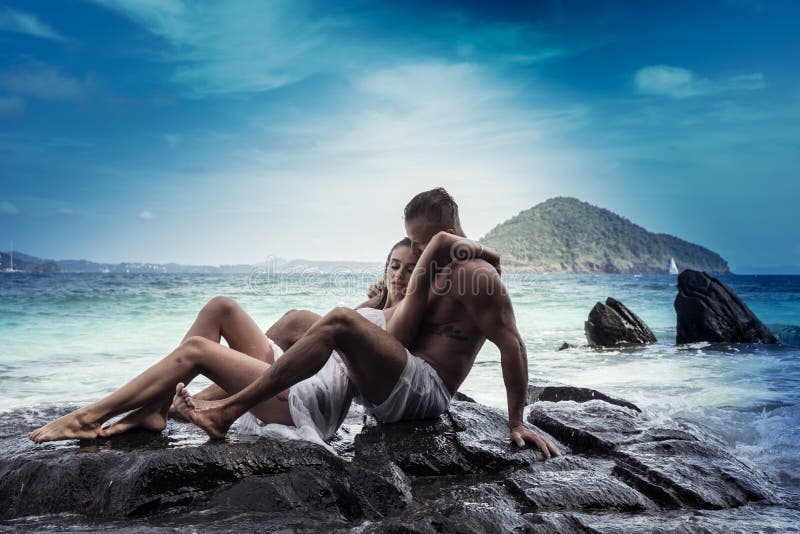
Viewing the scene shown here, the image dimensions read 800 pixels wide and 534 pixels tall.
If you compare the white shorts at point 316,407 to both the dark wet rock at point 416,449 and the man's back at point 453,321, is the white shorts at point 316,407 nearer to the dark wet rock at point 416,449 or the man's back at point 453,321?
the dark wet rock at point 416,449

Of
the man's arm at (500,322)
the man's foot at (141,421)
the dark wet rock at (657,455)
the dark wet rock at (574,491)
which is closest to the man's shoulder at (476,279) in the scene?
the man's arm at (500,322)

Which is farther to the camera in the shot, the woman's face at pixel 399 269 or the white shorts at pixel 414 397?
the woman's face at pixel 399 269

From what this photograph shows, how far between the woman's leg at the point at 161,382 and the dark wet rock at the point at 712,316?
13.9 metres

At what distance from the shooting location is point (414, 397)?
4055 millimetres

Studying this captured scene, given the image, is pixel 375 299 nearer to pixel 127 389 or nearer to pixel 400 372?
pixel 400 372

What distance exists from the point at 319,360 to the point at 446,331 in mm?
980

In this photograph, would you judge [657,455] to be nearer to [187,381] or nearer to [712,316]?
[187,381]

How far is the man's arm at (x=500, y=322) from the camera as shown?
3857 millimetres

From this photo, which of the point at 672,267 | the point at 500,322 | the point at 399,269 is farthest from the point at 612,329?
the point at 672,267

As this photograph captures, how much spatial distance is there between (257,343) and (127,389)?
96 cm

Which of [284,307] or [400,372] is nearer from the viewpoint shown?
[400,372]

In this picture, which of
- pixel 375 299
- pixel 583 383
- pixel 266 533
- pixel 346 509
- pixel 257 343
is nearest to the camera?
pixel 266 533

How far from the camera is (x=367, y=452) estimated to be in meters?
3.79

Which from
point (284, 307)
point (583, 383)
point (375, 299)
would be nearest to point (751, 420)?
point (583, 383)
